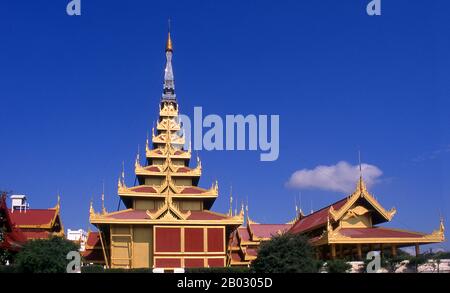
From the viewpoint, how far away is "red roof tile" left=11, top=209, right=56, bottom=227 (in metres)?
46.9

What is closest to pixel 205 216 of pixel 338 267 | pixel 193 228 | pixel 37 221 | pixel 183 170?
pixel 193 228

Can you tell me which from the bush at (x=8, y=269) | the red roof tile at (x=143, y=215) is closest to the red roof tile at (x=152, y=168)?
the red roof tile at (x=143, y=215)

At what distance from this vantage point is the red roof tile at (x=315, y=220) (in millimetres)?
39312

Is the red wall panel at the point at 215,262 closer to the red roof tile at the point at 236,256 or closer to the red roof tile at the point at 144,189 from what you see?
the red roof tile at the point at 236,256

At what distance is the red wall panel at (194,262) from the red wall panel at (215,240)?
3.68ft

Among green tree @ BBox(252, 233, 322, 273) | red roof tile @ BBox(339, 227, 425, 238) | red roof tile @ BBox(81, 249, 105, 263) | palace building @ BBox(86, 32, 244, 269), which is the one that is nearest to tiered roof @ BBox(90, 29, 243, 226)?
palace building @ BBox(86, 32, 244, 269)

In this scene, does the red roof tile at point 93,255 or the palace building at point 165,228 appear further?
the red roof tile at point 93,255

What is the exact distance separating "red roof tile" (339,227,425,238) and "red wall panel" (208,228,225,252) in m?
10.0

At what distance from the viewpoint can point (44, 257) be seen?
30.2m

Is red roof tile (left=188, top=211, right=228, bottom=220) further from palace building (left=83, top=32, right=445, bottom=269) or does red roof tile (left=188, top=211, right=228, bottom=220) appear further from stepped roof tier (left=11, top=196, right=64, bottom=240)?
stepped roof tier (left=11, top=196, right=64, bottom=240)

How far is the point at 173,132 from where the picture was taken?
57.0m

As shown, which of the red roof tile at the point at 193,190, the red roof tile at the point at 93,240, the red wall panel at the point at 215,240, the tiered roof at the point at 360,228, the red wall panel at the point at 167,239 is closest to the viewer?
the tiered roof at the point at 360,228
